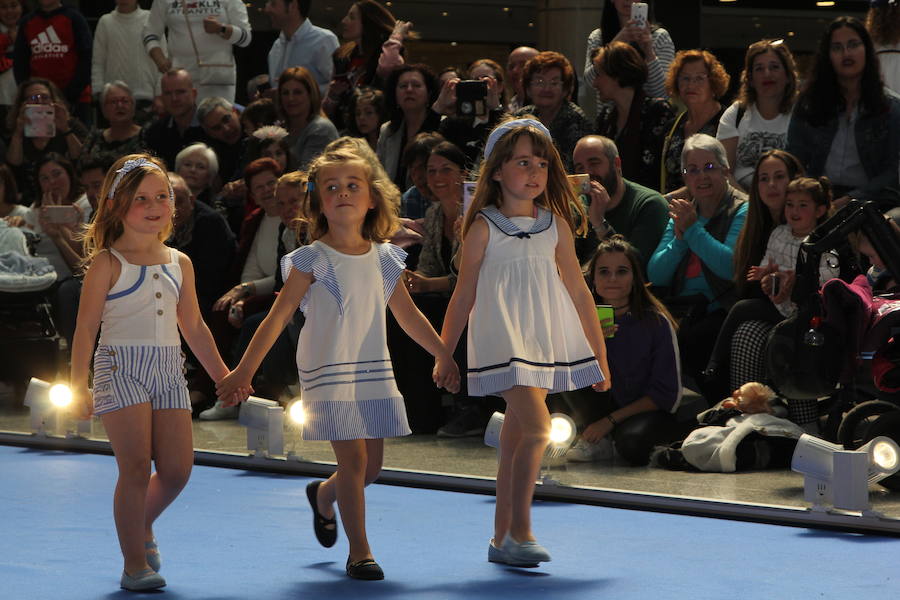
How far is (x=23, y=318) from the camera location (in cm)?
807

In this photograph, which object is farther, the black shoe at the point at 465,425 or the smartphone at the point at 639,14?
the smartphone at the point at 639,14

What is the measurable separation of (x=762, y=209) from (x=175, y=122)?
183 inches

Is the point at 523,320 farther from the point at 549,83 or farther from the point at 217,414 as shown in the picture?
the point at 217,414

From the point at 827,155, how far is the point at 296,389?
10.5ft

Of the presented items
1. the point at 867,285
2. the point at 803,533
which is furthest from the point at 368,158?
the point at 867,285

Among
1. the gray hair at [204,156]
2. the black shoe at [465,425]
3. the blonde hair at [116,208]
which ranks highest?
the gray hair at [204,156]

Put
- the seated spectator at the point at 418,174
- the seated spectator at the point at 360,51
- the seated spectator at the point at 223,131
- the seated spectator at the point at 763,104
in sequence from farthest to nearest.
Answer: the seated spectator at the point at 223,131 < the seated spectator at the point at 360,51 < the seated spectator at the point at 418,174 < the seated spectator at the point at 763,104

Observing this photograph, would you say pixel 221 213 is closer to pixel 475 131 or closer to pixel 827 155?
pixel 475 131

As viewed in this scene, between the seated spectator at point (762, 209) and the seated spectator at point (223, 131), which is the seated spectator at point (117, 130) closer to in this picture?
the seated spectator at point (223, 131)

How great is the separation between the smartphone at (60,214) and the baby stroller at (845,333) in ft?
15.4

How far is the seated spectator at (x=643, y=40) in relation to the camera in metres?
7.84

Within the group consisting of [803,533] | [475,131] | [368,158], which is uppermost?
[475,131]

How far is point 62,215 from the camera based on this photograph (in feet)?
27.2

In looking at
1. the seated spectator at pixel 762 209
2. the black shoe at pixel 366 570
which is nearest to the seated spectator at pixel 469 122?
the seated spectator at pixel 762 209
